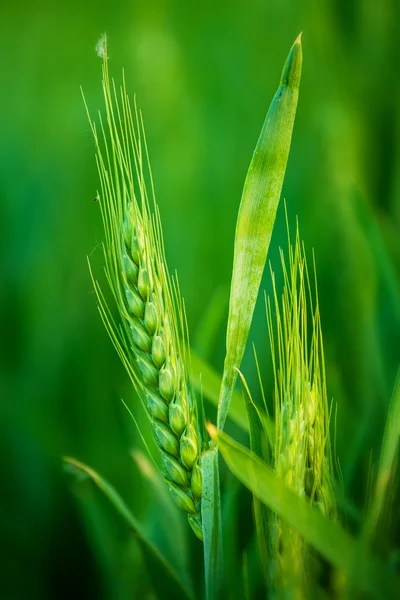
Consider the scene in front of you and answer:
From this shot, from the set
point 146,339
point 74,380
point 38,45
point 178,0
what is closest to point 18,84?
point 38,45

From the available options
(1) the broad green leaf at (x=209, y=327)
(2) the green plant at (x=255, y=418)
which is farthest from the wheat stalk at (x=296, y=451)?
(1) the broad green leaf at (x=209, y=327)

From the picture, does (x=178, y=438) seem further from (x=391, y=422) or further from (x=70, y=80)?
(x=70, y=80)

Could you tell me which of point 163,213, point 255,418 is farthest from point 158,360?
point 163,213

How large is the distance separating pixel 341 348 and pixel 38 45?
1.21 ft

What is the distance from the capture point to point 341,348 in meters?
0.41

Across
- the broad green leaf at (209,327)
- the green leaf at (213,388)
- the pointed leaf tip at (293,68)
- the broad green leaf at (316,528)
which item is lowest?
the broad green leaf at (316,528)

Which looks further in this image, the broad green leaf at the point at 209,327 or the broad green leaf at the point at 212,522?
the broad green leaf at the point at 209,327

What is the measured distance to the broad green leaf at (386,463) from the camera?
190 millimetres

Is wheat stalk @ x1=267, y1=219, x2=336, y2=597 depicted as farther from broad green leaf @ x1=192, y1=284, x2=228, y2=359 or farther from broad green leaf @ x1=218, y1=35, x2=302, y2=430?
broad green leaf @ x1=192, y1=284, x2=228, y2=359

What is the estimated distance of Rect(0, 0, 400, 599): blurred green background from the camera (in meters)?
0.35

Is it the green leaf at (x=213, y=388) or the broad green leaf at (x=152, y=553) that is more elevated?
the green leaf at (x=213, y=388)

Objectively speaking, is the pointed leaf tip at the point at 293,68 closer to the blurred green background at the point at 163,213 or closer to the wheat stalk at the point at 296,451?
the wheat stalk at the point at 296,451

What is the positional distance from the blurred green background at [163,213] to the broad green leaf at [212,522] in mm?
57

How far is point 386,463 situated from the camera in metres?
0.20
